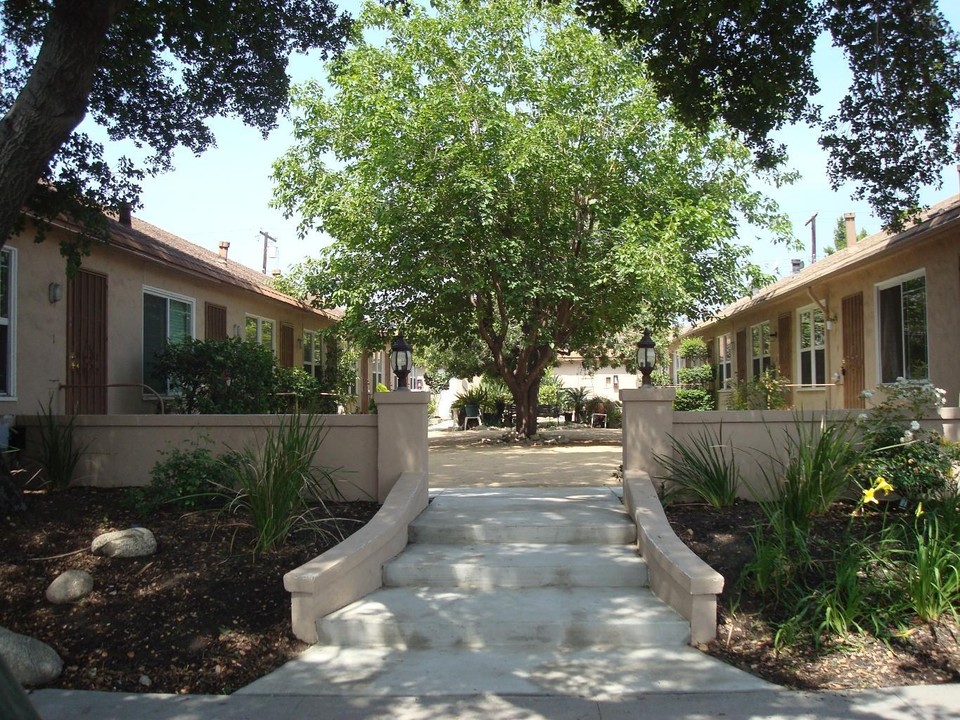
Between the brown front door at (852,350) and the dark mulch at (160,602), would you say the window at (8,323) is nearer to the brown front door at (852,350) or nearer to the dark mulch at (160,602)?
the dark mulch at (160,602)

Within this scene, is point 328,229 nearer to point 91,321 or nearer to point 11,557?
point 91,321

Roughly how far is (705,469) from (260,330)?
1151cm

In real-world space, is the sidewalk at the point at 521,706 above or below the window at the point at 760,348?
below

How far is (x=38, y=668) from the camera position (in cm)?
447

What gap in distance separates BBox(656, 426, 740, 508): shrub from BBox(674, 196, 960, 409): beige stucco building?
3368mm

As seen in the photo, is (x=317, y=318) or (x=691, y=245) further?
(x=317, y=318)

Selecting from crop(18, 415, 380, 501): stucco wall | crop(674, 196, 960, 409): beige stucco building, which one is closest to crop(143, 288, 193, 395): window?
crop(18, 415, 380, 501): stucco wall

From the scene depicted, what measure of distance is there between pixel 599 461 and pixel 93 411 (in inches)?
282

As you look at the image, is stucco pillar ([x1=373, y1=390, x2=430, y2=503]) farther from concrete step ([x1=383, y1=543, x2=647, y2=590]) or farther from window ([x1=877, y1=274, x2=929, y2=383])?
window ([x1=877, y1=274, x2=929, y2=383])

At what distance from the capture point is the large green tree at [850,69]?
287 inches

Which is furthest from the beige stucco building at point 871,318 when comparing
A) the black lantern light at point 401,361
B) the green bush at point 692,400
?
the black lantern light at point 401,361

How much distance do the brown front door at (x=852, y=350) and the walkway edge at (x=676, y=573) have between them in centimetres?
819

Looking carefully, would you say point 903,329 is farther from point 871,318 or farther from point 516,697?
point 516,697

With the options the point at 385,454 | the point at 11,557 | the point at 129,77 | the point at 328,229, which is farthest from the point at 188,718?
the point at 328,229
